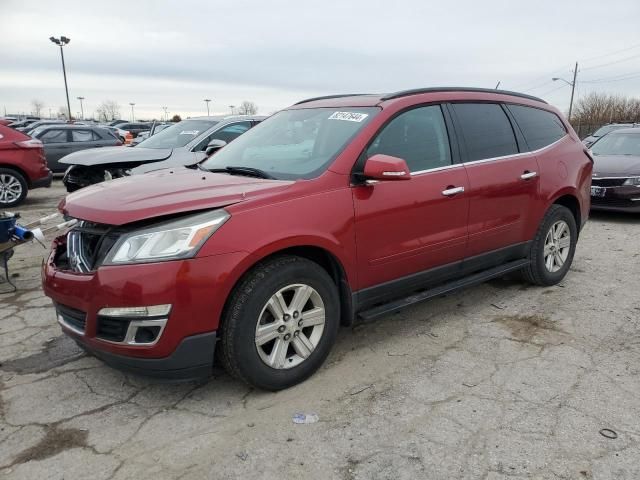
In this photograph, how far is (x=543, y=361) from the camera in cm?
344

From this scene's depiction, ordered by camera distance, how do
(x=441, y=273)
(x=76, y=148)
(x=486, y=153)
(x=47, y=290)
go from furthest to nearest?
(x=76, y=148)
(x=486, y=153)
(x=441, y=273)
(x=47, y=290)

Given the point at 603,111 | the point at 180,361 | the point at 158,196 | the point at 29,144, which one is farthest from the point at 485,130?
the point at 603,111

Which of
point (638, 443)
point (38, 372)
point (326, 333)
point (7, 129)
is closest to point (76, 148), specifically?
point (7, 129)

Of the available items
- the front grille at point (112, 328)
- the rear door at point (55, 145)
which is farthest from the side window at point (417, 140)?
the rear door at point (55, 145)

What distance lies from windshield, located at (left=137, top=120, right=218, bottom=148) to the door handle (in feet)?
17.4

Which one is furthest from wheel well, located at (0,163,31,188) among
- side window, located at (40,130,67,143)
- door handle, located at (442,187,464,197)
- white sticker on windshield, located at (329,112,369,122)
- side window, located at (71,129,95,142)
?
door handle, located at (442,187,464,197)

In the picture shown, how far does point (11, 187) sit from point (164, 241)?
8.96 metres

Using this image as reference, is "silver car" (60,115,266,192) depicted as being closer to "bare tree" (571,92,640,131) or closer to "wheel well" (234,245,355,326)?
"wheel well" (234,245,355,326)

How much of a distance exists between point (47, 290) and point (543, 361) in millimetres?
3120

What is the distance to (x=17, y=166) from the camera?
986cm

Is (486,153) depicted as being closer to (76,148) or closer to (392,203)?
(392,203)

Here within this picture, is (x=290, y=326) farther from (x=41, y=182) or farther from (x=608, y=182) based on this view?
(x=41, y=182)

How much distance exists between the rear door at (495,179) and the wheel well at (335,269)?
4.01ft

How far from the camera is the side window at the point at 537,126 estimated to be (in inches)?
181
